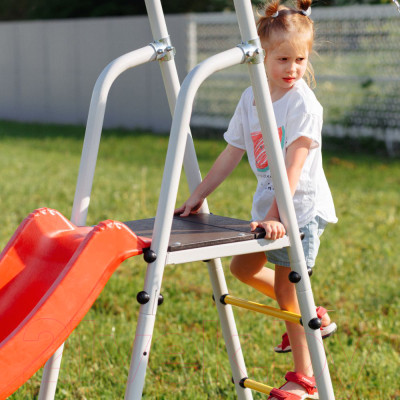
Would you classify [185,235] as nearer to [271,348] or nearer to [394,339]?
[271,348]

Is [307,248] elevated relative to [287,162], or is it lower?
lower

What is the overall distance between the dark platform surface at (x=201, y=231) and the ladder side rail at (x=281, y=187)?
0.11 m

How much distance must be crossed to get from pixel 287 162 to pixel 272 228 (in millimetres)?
238

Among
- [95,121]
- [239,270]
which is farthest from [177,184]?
[239,270]

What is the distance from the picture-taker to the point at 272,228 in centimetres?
213

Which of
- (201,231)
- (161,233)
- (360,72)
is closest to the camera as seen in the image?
(161,233)

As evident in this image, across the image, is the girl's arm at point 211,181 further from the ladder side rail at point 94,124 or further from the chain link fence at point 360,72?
the chain link fence at point 360,72

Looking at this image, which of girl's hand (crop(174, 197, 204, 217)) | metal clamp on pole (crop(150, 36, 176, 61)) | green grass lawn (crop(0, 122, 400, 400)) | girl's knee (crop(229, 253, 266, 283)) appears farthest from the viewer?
green grass lawn (crop(0, 122, 400, 400))

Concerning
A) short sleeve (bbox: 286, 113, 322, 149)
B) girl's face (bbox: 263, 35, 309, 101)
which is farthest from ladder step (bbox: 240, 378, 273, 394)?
girl's face (bbox: 263, 35, 309, 101)

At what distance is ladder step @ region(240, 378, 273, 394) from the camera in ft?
7.82

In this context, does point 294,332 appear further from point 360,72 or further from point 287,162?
point 360,72

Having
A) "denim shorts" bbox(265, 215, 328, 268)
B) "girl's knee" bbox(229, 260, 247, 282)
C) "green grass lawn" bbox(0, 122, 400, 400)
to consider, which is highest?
"denim shorts" bbox(265, 215, 328, 268)

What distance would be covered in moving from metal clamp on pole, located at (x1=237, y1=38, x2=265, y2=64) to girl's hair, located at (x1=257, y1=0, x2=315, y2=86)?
Result: 21 cm

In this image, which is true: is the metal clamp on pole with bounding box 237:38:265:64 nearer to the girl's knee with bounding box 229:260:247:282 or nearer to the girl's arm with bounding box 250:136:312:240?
the girl's arm with bounding box 250:136:312:240
